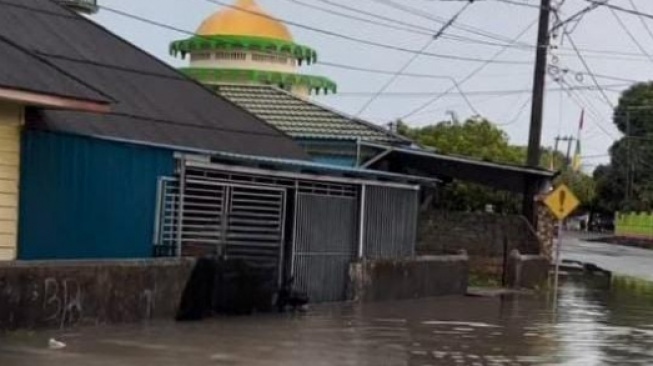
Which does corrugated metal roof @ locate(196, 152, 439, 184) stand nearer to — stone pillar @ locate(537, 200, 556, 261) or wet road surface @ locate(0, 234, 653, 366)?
wet road surface @ locate(0, 234, 653, 366)

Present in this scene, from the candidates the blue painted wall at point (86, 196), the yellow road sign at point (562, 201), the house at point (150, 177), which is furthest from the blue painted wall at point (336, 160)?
the blue painted wall at point (86, 196)

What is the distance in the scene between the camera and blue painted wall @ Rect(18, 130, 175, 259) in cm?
1773

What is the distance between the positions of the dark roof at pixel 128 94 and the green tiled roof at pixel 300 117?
697 centimetres

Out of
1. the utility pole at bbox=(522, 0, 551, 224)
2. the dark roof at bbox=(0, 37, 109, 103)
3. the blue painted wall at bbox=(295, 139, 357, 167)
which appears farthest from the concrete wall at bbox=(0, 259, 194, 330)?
the utility pole at bbox=(522, 0, 551, 224)

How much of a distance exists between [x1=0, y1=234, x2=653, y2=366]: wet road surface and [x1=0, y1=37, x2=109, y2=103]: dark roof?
3214 millimetres

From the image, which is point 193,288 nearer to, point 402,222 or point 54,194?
point 54,194

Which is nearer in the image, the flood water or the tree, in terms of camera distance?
the flood water

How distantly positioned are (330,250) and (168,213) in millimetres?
4265

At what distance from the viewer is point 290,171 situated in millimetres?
21969

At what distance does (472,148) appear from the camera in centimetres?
6194

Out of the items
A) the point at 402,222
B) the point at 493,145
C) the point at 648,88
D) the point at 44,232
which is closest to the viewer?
the point at 44,232

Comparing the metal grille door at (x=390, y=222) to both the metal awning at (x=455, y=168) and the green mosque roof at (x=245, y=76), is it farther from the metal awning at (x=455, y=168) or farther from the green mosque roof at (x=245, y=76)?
→ the green mosque roof at (x=245, y=76)

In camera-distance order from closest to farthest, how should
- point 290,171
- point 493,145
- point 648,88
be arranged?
point 290,171 < point 493,145 < point 648,88

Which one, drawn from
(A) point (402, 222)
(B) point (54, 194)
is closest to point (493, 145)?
(A) point (402, 222)
